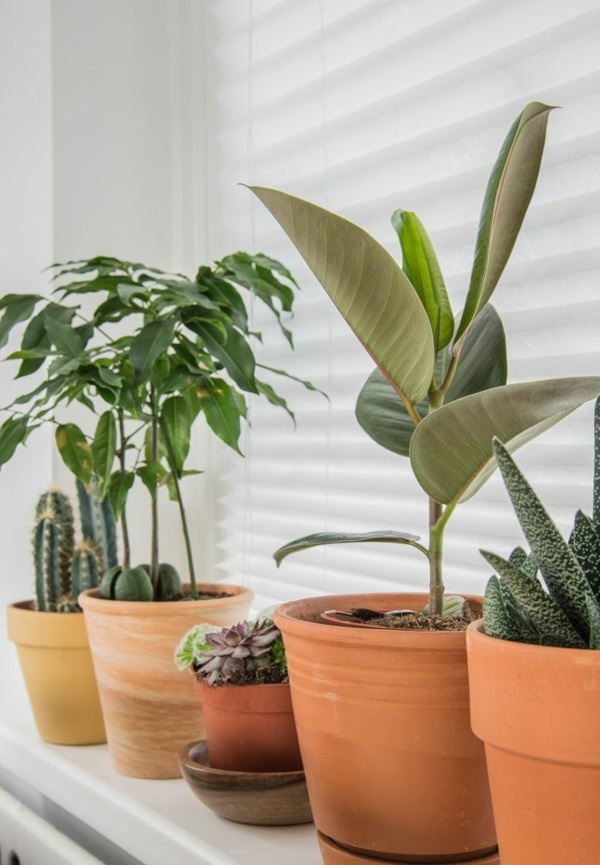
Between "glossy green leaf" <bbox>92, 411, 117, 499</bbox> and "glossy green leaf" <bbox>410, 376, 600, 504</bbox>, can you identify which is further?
"glossy green leaf" <bbox>92, 411, 117, 499</bbox>

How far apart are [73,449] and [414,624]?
633mm

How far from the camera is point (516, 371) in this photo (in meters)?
1.04

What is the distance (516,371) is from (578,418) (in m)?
0.10

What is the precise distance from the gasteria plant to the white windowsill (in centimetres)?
34

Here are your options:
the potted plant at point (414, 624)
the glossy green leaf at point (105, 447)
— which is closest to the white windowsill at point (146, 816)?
the potted plant at point (414, 624)

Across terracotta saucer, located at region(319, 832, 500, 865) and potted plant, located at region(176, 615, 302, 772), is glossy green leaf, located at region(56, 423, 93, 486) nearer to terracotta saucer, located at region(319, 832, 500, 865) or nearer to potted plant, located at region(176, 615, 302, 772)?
potted plant, located at region(176, 615, 302, 772)

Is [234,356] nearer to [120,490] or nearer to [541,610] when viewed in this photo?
[120,490]

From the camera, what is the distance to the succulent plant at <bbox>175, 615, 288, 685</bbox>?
99 cm

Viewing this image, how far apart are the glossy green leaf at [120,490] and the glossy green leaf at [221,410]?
0.13 metres

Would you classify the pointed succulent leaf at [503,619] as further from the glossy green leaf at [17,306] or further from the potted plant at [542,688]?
the glossy green leaf at [17,306]

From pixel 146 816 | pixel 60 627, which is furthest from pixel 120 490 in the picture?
pixel 146 816

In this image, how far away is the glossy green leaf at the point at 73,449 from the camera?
4.11 ft

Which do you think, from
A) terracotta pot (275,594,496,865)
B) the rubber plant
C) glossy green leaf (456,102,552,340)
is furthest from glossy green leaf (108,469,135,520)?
glossy green leaf (456,102,552,340)

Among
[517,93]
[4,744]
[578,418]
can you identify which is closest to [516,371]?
[578,418]
